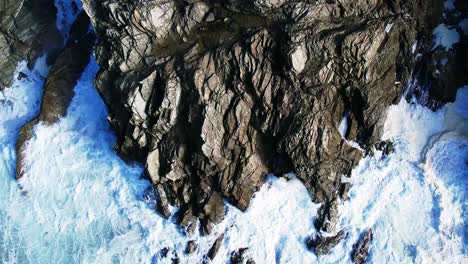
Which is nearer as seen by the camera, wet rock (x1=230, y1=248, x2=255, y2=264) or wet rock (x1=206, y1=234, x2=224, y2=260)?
wet rock (x1=230, y1=248, x2=255, y2=264)

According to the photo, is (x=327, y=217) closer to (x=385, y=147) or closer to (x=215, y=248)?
(x=385, y=147)

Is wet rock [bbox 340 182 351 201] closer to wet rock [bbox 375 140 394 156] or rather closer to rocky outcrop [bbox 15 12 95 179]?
wet rock [bbox 375 140 394 156]

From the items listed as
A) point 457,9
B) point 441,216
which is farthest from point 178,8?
point 441,216

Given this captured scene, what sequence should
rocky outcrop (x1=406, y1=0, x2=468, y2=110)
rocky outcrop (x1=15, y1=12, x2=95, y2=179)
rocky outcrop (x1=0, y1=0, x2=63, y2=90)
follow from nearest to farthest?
rocky outcrop (x1=406, y1=0, x2=468, y2=110) → rocky outcrop (x1=15, y1=12, x2=95, y2=179) → rocky outcrop (x1=0, y1=0, x2=63, y2=90)

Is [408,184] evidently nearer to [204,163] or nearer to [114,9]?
[204,163]

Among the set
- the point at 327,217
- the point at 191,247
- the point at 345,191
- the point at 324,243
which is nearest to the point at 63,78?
the point at 191,247

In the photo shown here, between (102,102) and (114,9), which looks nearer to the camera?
(114,9)

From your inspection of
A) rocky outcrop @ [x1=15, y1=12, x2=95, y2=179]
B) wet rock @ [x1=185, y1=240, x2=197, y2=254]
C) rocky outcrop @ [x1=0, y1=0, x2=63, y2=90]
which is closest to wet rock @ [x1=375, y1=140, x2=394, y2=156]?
wet rock @ [x1=185, y1=240, x2=197, y2=254]
